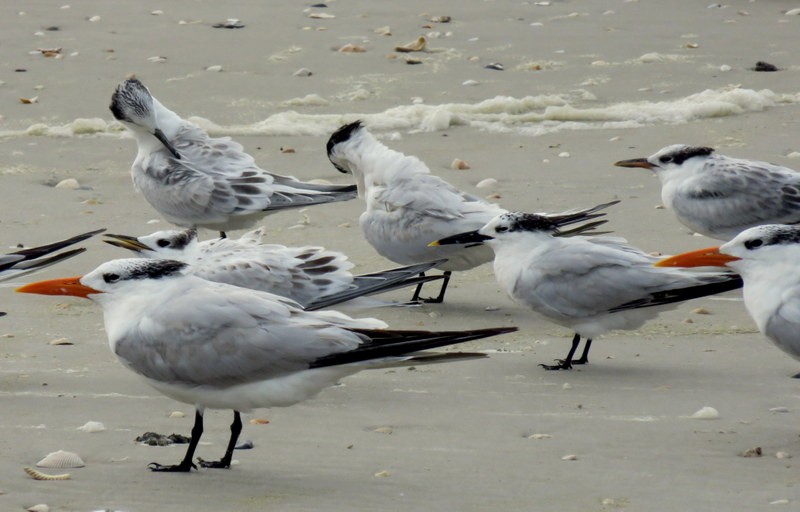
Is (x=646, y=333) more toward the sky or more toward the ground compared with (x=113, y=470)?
more toward the ground

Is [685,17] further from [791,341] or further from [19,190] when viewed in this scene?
[791,341]

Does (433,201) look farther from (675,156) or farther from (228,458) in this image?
(228,458)

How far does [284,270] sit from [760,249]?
189cm

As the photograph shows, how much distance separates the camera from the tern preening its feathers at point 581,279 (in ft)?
18.2

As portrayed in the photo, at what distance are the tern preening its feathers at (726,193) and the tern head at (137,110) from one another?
9.08 ft

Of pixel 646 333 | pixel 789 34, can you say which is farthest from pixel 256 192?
pixel 789 34

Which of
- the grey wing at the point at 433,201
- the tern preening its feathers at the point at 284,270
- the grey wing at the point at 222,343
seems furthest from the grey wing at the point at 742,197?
the grey wing at the point at 222,343

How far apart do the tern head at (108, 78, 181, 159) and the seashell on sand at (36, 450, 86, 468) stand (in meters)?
3.71

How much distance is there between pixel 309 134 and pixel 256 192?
178 centimetres

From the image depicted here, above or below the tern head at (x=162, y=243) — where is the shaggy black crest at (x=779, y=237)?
above

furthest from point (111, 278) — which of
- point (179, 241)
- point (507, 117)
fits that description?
point (507, 117)

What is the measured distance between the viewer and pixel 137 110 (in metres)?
7.69

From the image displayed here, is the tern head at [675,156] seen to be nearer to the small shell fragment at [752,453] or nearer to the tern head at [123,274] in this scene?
the small shell fragment at [752,453]

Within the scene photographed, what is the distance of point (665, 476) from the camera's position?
4090 millimetres
